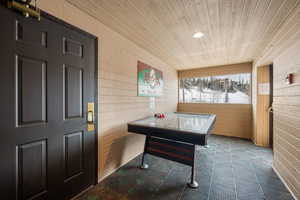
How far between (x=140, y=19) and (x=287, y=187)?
10.8 ft

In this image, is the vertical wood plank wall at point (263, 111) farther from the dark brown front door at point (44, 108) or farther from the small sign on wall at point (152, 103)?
the dark brown front door at point (44, 108)

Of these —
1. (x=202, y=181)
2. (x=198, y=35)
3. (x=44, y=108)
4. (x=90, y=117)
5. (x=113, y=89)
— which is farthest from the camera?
(x=198, y=35)

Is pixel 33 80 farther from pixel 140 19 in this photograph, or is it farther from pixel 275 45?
pixel 275 45

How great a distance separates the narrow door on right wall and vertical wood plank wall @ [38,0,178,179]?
10.4 feet

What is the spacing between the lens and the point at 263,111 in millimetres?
3436

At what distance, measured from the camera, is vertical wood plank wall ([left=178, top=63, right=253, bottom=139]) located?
13.6 feet

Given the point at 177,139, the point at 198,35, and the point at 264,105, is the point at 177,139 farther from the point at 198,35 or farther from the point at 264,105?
the point at 264,105

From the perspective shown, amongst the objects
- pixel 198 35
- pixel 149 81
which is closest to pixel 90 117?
pixel 149 81

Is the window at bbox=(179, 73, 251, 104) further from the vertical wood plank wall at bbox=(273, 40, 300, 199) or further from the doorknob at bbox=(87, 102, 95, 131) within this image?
the doorknob at bbox=(87, 102, 95, 131)

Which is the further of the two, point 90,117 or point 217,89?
point 217,89

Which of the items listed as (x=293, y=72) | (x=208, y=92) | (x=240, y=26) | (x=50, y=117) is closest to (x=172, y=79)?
(x=208, y=92)

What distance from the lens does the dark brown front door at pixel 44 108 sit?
3.70ft

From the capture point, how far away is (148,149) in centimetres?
244

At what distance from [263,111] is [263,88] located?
622mm
